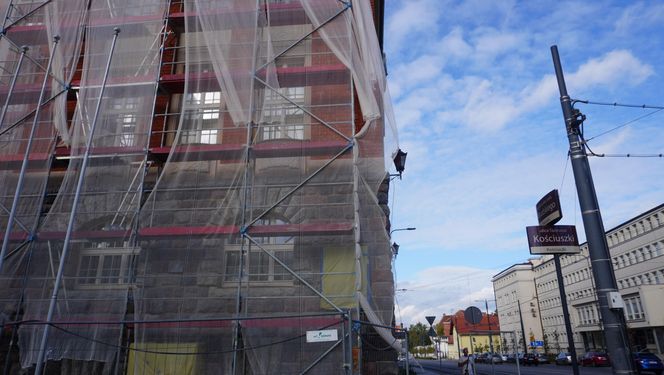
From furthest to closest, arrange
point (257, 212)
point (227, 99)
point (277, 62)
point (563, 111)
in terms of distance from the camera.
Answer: point (277, 62)
point (227, 99)
point (257, 212)
point (563, 111)

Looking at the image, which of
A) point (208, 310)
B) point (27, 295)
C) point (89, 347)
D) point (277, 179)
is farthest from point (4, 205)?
point (277, 179)

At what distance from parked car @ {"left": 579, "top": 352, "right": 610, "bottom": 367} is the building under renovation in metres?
31.8

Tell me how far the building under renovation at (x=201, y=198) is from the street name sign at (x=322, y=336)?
0.05m

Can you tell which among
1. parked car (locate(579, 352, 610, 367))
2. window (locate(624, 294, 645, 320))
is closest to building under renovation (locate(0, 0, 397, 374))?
parked car (locate(579, 352, 610, 367))

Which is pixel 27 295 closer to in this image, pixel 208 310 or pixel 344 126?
pixel 208 310

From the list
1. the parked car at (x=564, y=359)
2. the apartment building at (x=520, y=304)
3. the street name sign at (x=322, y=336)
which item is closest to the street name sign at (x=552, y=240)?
the street name sign at (x=322, y=336)

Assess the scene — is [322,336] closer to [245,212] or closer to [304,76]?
[245,212]

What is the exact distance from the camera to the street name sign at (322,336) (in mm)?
8083

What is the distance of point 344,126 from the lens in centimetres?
1088

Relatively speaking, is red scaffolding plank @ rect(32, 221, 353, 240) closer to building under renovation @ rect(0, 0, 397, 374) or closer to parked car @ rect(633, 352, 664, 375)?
building under renovation @ rect(0, 0, 397, 374)

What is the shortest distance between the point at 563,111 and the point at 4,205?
11977 mm

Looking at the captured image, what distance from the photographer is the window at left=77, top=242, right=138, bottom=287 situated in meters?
9.55

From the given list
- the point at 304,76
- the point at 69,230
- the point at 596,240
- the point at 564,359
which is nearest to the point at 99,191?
the point at 69,230

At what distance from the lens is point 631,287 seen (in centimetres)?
4950
